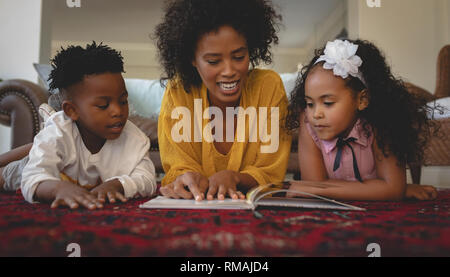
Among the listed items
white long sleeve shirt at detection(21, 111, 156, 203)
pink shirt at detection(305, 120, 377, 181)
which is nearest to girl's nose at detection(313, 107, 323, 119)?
pink shirt at detection(305, 120, 377, 181)

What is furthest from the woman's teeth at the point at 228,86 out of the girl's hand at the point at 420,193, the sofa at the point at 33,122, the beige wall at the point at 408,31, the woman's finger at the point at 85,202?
the beige wall at the point at 408,31

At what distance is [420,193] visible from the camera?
3.87ft

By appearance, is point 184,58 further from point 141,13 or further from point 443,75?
point 141,13

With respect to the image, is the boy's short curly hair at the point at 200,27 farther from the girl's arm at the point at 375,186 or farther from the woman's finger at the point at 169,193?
the girl's arm at the point at 375,186

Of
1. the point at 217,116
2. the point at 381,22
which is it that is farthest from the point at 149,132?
the point at 381,22

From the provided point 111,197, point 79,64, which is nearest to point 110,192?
point 111,197

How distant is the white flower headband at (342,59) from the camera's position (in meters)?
1.10

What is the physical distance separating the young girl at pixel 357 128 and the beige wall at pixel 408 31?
2.20 metres

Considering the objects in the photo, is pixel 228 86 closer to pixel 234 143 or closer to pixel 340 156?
pixel 234 143

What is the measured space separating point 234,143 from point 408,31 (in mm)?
2759

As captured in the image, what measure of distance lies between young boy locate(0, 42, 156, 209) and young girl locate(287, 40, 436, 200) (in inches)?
21.5

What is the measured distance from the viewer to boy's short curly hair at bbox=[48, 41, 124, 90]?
1.10 meters

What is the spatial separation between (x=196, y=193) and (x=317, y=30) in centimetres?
658

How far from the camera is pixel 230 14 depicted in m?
1.19
